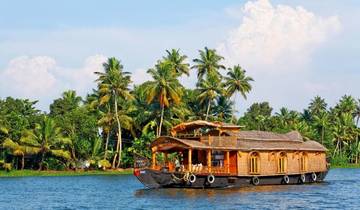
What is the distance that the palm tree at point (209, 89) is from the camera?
5444 centimetres

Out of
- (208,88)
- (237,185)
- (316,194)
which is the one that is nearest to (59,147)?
(208,88)

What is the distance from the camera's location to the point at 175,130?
34.4 metres

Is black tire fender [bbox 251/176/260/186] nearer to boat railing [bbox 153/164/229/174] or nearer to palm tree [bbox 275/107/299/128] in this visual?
boat railing [bbox 153/164/229/174]

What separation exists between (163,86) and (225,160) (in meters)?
16.8

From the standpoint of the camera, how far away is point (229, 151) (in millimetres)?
32656

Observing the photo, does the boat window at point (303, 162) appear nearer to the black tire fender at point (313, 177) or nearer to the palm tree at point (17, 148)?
the black tire fender at point (313, 177)

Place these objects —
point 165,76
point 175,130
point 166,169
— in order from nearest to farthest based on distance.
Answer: point 166,169
point 175,130
point 165,76

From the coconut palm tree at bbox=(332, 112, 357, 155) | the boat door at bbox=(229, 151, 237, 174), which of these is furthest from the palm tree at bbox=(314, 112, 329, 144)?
the boat door at bbox=(229, 151, 237, 174)

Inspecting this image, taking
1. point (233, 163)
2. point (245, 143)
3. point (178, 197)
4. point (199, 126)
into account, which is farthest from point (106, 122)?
point (178, 197)

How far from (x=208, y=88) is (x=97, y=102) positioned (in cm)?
993

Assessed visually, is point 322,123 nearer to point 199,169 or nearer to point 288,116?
point 288,116

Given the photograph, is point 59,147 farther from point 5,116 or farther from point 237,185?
point 237,185

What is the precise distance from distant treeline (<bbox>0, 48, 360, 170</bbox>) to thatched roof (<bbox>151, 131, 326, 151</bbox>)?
49.2 ft

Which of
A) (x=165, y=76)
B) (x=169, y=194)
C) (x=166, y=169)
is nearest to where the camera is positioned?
(x=169, y=194)
